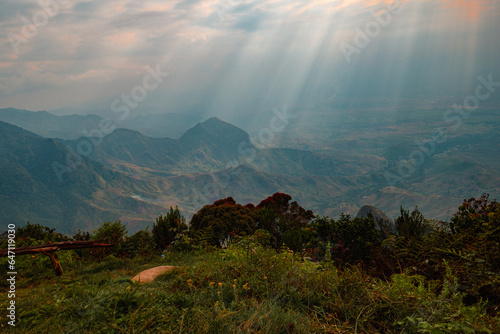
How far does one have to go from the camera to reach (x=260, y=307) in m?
3.49

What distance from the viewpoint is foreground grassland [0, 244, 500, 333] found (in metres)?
3.11

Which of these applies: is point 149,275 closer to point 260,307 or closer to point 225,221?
point 260,307

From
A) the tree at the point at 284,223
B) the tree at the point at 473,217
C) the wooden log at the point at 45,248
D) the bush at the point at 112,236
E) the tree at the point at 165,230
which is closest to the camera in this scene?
the wooden log at the point at 45,248

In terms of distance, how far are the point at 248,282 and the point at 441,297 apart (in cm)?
240

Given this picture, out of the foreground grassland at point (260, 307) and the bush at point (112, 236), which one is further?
the bush at point (112, 236)

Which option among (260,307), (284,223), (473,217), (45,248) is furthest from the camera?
(284,223)

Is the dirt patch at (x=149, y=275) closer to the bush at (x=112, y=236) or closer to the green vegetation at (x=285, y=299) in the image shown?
the green vegetation at (x=285, y=299)

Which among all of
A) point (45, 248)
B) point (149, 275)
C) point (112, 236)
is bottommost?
point (149, 275)

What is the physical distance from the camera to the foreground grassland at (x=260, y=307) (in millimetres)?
3109

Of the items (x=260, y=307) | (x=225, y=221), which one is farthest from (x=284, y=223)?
(x=260, y=307)

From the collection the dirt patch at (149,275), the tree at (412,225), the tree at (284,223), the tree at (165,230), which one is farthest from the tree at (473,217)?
the tree at (165,230)

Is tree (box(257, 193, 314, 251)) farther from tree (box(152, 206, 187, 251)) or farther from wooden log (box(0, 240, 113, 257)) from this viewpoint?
wooden log (box(0, 240, 113, 257))

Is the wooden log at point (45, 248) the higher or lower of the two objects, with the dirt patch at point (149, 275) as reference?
higher

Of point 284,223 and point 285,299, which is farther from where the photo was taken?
point 284,223
